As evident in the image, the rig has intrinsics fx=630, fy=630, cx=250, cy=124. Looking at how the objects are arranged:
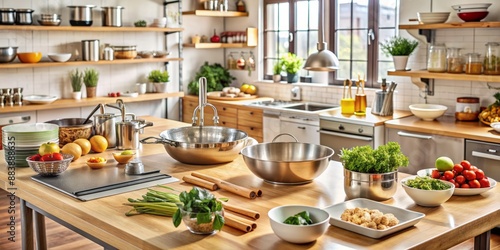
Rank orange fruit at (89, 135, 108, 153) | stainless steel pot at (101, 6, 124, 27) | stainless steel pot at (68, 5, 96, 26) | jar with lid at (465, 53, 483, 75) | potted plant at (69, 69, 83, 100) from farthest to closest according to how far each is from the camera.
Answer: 1. stainless steel pot at (101, 6, 124, 27)
2. potted plant at (69, 69, 83, 100)
3. stainless steel pot at (68, 5, 96, 26)
4. jar with lid at (465, 53, 483, 75)
5. orange fruit at (89, 135, 108, 153)

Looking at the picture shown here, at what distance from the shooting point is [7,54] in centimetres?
660

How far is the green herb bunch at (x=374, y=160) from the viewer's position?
296cm

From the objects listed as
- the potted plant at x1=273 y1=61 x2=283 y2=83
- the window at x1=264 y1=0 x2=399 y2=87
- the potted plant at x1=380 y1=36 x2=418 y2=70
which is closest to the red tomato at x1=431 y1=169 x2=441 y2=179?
the potted plant at x1=380 y1=36 x2=418 y2=70

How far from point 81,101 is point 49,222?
1.84m

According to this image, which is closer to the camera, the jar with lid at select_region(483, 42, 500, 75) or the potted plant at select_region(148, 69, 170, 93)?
the jar with lid at select_region(483, 42, 500, 75)

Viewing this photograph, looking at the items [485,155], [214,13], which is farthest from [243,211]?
[214,13]

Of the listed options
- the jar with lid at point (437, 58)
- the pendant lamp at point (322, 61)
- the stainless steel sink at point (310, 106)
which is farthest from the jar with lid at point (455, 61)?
the pendant lamp at point (322, 61)

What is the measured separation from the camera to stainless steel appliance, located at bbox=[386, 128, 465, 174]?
213 inches

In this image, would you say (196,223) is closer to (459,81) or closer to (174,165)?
(174,165)

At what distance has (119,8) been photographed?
7.42 meters

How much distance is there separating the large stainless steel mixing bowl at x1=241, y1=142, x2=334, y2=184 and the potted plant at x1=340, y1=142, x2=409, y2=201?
283 millimetres

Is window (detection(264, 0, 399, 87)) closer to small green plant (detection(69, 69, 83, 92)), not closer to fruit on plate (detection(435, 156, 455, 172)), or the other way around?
small green plant (detection(69, 69, 83, 92))

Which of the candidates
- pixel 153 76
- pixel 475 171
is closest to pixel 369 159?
→ pixel 475 171

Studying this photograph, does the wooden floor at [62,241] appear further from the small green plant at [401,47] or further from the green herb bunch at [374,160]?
the green herb bunch at [374,160]
